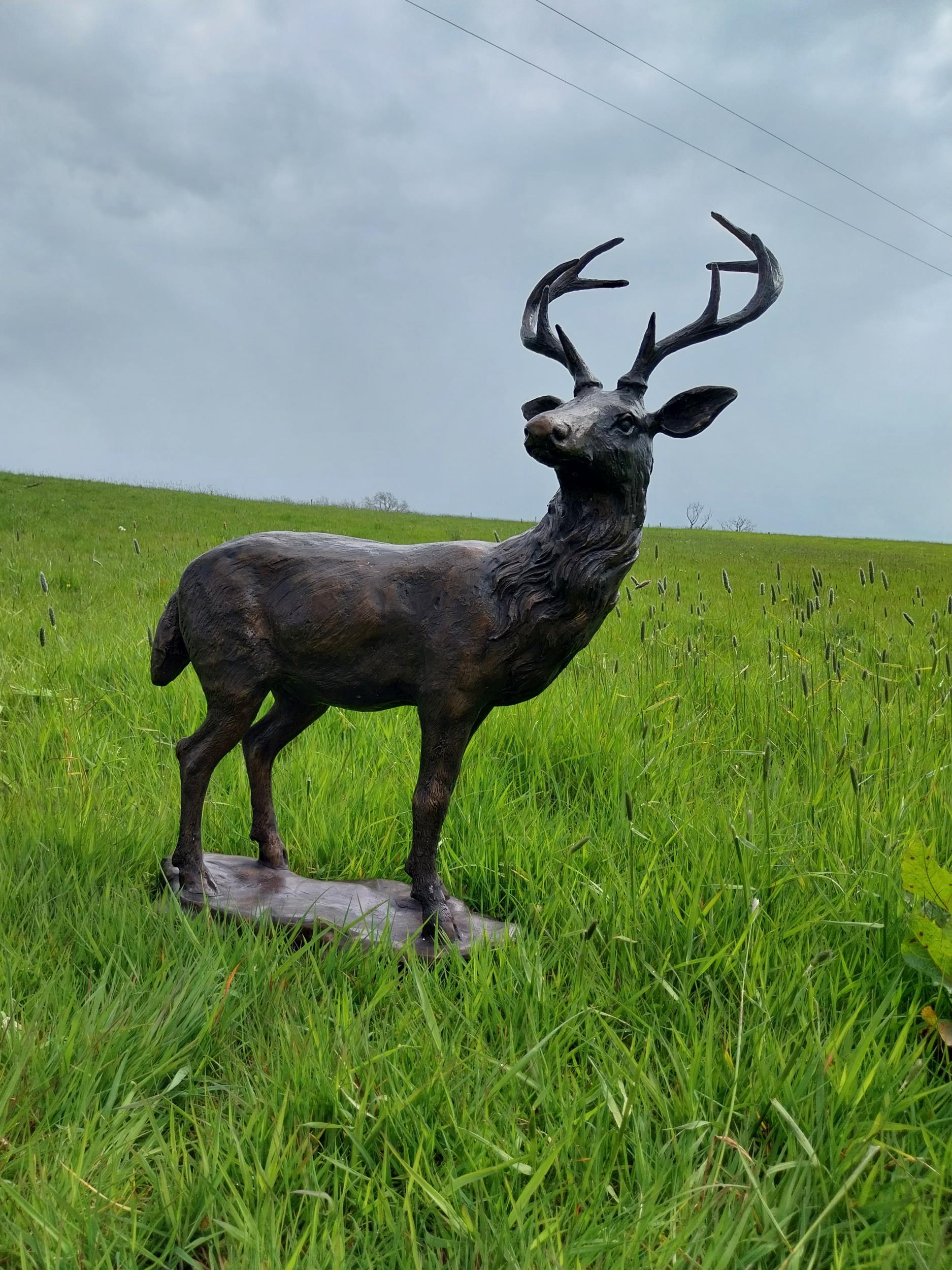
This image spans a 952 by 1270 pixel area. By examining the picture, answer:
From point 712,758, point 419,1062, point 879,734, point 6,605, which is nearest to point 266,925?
point 419,1062

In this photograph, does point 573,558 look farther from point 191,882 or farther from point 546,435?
point 191,882

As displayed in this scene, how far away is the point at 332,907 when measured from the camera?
9.65 ft

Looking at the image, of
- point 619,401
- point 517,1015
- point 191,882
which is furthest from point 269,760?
point 619,401

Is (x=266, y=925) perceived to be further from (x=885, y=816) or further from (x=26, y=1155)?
(x=885, y=816)

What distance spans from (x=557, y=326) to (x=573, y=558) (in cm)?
73

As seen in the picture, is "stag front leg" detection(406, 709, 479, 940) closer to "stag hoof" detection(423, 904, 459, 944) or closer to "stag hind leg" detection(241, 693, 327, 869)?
"stag hoof" detection(423, 904, 459, 944)

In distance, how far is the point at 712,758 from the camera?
422cm

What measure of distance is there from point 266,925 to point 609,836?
1.26 meters

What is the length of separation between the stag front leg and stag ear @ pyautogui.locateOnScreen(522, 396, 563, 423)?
99 cm

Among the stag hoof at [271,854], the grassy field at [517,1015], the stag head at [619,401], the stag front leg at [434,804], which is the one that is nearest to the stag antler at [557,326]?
the stag head at [619,401]

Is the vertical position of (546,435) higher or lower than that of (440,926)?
higher

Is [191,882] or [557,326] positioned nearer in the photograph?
[557,326]

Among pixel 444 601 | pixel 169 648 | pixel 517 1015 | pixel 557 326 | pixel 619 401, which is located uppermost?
pixel 557 326

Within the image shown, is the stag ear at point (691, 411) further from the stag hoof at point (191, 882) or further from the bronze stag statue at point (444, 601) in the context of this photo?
the stag hoof at point (191, 882)
